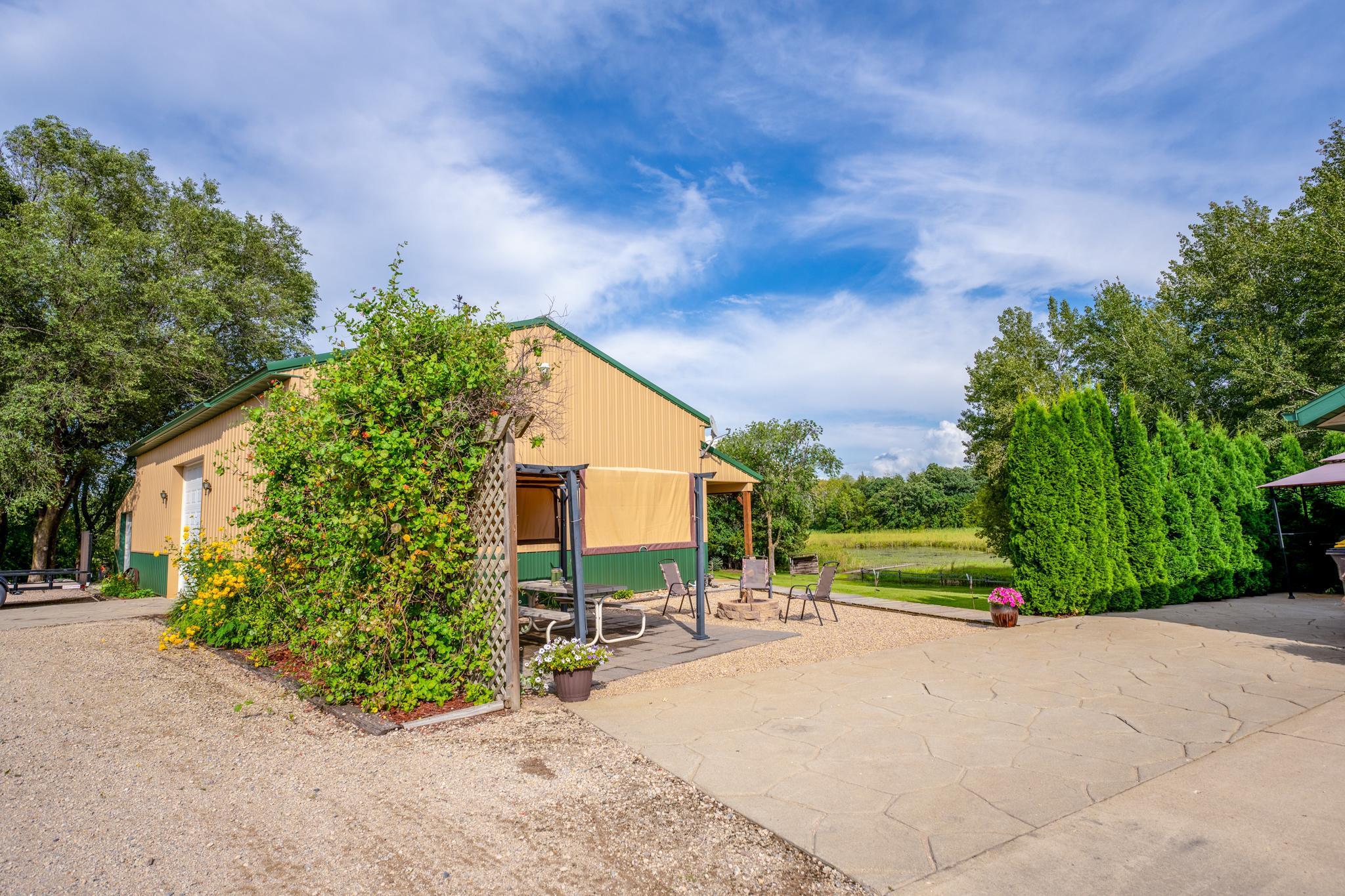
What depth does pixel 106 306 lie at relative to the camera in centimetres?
1634

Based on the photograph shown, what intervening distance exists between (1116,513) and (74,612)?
1763 centimetres

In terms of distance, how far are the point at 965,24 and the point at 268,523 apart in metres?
9.75

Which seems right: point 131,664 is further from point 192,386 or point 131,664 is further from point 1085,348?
point 1085,348

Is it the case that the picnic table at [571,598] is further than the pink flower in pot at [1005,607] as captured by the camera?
No

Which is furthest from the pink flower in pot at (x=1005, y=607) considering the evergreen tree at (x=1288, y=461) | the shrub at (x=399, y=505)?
the evergreen tree at (x=1288, y=461)

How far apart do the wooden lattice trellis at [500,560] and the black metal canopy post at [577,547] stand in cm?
141

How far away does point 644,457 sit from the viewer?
13.6 metres

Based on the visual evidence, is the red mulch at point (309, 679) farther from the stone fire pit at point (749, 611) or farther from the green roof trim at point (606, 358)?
the stone fire pit at point (749, 611)

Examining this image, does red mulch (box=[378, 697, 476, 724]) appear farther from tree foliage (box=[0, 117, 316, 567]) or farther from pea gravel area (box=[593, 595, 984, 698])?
tree foliage (box=[0, 117, 316, 567])

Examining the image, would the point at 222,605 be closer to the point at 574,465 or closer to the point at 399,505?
the point at 399,505

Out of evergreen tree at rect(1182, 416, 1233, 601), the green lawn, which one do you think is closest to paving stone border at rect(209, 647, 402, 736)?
the green lawn

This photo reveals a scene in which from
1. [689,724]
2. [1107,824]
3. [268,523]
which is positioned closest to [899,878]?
[1107,824]

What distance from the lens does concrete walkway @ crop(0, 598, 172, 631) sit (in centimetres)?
1062

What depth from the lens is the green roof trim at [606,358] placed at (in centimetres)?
1170
